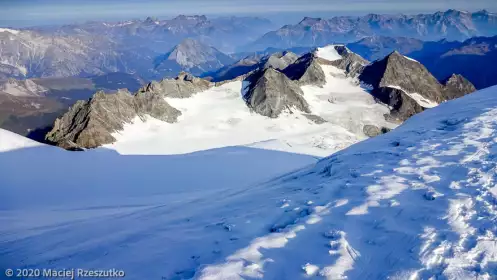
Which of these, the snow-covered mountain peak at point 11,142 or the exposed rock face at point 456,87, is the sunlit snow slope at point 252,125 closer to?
the snow-covered mountain peak at point 11,142

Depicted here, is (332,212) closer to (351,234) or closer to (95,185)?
(351,234)

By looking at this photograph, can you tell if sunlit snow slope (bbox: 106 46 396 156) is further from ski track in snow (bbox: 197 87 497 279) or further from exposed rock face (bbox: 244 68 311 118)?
ski track in snow (bbox: 197 87 497 279)

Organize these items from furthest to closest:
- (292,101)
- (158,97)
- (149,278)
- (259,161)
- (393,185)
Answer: (292,101) < (158,97) < (259,161) < (393,185) < (149,278)

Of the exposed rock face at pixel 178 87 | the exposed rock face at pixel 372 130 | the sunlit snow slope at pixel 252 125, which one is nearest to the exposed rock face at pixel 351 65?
the sunlit snow slope at pixel 252 125

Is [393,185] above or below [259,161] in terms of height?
above

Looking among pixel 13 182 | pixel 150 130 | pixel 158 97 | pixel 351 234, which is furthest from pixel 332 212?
pixel 158 97

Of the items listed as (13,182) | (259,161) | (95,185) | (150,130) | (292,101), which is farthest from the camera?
(292,101)

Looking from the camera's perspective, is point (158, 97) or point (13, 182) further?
point (158, 97)

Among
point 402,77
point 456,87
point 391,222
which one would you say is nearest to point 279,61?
point 402,77
